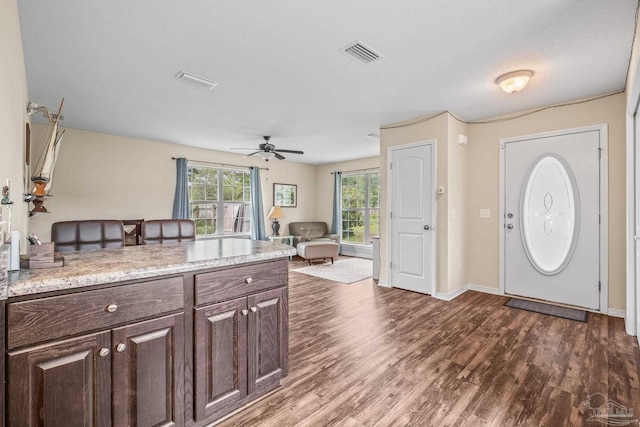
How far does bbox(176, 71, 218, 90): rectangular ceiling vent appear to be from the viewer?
2928mm

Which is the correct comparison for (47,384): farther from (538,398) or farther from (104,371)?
(538,398)

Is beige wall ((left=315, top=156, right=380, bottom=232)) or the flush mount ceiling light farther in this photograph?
beige wall ((left=315, top=156, right=380, bottom=232))

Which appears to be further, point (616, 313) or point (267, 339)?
point (616, 313)

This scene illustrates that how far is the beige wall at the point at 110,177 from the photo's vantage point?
4773 millimetres

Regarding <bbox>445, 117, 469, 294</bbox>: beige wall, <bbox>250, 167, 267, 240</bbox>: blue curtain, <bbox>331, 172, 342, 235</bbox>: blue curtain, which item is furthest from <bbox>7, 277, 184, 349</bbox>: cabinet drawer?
<bbox>331, 172, 342, 235</bbox>: blue curtain

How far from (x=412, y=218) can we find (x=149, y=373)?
367 centimetres

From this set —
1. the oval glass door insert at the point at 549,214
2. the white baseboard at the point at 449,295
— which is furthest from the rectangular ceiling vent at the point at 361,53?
the white baseboard at the point at 449,295

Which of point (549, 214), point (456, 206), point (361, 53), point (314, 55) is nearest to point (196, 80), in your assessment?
point (314, 55)

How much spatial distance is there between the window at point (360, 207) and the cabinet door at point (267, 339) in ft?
18.3

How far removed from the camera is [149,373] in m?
1.40

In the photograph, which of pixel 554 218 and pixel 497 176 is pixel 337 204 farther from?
pixel 554 218

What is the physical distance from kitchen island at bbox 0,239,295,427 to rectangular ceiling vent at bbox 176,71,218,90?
1.94 meters

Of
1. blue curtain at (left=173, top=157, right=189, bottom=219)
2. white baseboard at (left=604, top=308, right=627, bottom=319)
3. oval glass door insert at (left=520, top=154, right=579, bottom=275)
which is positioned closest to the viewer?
white baseboard at (left=604, top=308, right=627, bottom=319)

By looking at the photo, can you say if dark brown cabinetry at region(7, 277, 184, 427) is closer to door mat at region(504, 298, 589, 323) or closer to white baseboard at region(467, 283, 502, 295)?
door mat at region(504, 298, 589, 323)
